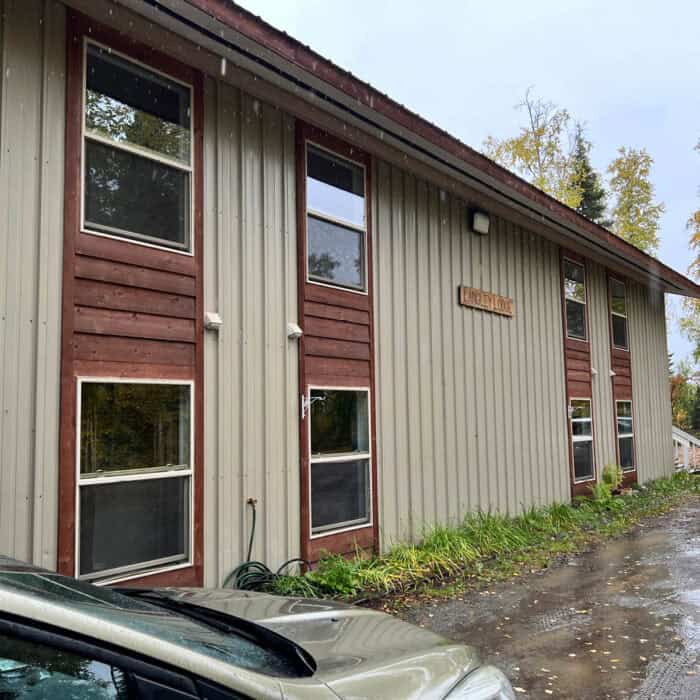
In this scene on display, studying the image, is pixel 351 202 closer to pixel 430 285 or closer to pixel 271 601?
pixel 430 285

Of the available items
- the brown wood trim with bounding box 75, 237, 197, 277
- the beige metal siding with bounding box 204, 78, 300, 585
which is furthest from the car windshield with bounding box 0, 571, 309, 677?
the beige metal siding with bounding box 204, 78, 300, 585

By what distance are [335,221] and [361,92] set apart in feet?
4.23

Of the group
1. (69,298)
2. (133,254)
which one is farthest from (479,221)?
(69,298)

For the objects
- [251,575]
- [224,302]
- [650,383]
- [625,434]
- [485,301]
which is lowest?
[251,575]

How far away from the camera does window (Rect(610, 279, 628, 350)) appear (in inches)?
504

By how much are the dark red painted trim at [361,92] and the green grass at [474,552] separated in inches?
169

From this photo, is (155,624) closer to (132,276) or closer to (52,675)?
(52,675)

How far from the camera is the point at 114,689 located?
48.6 inches

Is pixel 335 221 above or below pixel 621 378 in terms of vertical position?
above

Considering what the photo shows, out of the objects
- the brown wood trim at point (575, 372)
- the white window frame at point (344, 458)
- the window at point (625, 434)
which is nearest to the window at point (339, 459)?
the white window frame at point (344, 458)

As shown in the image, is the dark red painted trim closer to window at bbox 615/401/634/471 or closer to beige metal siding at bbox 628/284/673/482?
window at bbox 615/401/634/471

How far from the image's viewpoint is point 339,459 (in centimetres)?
644

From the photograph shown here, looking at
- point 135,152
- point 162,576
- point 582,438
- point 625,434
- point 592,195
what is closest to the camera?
point 162,576

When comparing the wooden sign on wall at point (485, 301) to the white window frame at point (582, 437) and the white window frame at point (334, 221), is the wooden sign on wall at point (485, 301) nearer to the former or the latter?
the white window frame at point (334, 221)
